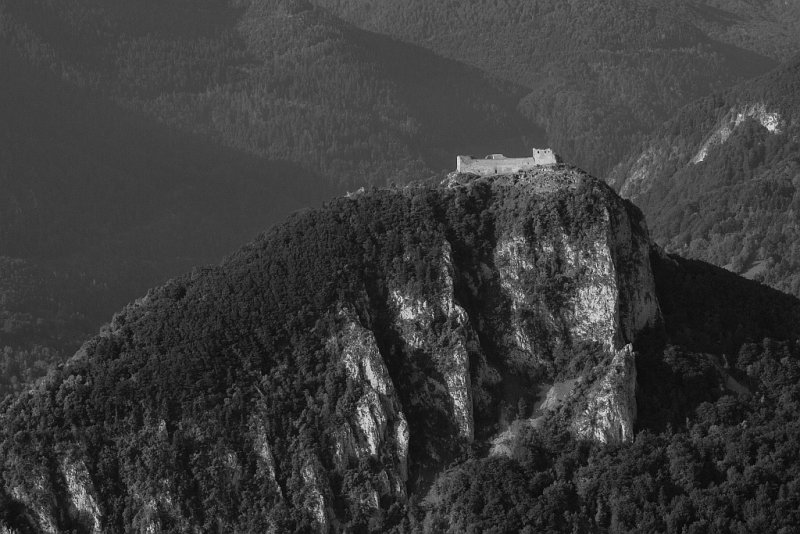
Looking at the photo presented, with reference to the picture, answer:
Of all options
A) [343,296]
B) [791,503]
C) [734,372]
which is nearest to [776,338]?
[734,372]

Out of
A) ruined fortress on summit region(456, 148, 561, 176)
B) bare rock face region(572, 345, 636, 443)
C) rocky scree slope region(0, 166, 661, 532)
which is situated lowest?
bare rock face region(572, 345, 636, 443)

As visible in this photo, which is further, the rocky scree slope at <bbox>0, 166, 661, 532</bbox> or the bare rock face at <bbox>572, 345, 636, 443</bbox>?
the rocky scree slope at <bbox>0, 166, 661, 532</bbox>

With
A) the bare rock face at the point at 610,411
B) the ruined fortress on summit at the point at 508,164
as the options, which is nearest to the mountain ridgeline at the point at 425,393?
the bare rock face at the point at 610,411

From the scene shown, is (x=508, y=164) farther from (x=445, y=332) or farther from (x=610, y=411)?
(x=610, y=411)

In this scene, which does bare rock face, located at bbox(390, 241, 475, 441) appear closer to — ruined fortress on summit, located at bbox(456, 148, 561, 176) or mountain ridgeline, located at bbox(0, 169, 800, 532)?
mountain ridgeline, located at bbox(0, 169, 800, 532)

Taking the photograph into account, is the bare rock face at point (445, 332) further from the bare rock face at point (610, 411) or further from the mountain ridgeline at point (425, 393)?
the bare rock face at point (610, 411)

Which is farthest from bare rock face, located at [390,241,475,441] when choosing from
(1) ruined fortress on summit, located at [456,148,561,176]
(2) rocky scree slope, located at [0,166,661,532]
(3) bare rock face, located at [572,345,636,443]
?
(1) ruined fortress on summit, located at [456,148,561,176]

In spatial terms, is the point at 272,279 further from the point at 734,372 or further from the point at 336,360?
the point at 734,372

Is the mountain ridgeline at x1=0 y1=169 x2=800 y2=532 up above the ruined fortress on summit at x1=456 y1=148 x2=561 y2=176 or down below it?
below
